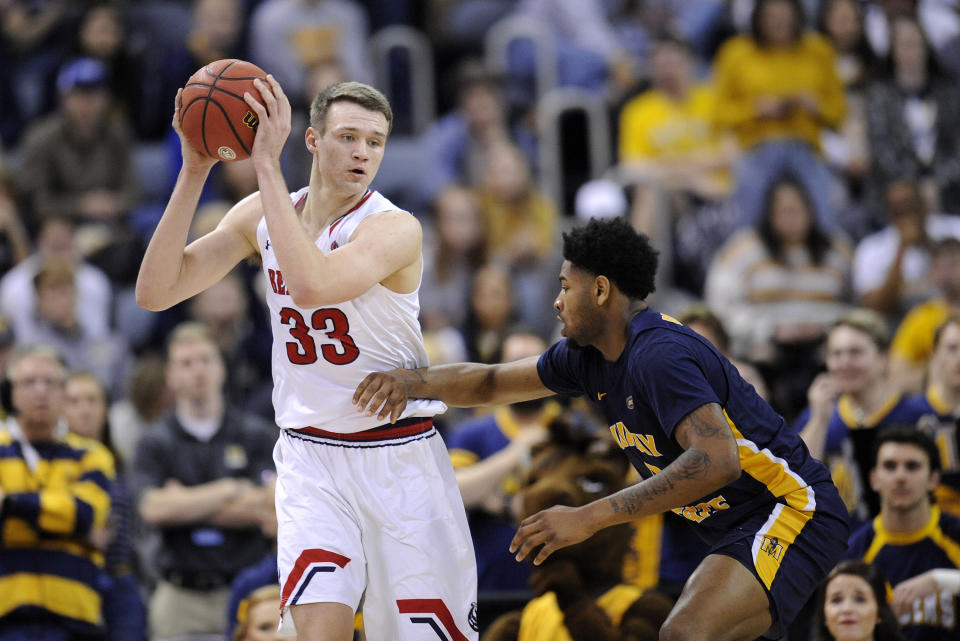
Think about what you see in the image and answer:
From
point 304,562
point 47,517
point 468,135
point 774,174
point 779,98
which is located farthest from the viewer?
point 468,135

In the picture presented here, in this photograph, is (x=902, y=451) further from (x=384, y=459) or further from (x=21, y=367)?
(x=21, y=367)

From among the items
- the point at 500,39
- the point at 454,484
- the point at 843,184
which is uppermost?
the point at 500,39

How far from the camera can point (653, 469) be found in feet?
17.7

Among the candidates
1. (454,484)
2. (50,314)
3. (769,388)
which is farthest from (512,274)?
(454,484)

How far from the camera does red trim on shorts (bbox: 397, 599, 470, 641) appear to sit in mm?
5266

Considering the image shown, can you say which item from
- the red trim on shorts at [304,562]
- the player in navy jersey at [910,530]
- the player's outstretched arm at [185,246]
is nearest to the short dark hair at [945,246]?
the player in navy jersey at [910,530]

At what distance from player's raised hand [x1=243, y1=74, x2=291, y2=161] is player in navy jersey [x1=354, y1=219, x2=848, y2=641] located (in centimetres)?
98

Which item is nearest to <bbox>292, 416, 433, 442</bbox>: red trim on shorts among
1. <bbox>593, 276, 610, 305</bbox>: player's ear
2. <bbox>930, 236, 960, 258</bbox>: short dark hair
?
<bbox>593, 276, 610, 305</bbox>: player's ear

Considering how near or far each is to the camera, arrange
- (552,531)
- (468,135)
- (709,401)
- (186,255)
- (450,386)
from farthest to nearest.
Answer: (468,135) < (450,386) < (186,255) < (709,401) < (552,531)

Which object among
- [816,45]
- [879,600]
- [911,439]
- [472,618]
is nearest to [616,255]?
[472,618]

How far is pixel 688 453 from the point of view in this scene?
485 cm

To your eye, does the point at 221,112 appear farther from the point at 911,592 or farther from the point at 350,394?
the point at 911,592

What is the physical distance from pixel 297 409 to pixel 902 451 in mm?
3335

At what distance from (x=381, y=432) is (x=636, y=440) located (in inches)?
40.1
